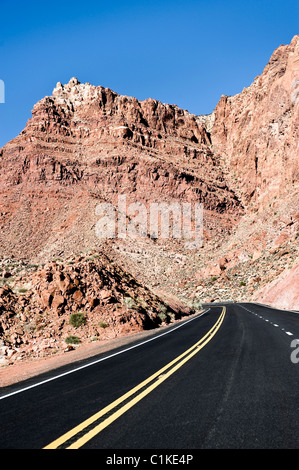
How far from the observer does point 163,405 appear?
5.03m

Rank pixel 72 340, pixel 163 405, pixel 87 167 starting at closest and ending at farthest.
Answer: pixel 163 405, pixel 72 340, pixel 87 167

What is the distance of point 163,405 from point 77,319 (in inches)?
508

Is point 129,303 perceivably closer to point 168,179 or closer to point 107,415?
point 107,415

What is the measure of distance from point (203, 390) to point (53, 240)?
2765 inches

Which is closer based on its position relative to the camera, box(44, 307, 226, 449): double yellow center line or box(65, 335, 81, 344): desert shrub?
box(44, 307, 226, 449): double yellow center line

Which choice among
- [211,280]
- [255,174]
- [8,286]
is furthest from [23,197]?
[8,286]

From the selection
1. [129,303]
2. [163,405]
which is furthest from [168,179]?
[163,405]

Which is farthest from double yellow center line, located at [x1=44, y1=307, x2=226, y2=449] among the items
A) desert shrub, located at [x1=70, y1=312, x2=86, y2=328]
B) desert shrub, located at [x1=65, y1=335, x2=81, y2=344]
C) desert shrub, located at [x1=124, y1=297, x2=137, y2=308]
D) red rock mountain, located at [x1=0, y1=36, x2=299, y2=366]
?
red rock mountain, located at [x1=0, y1=36, x2=299, y2=366]

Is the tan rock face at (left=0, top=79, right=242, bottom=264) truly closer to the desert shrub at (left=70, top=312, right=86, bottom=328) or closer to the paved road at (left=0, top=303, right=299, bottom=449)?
the desert shrub at (left=70, top=312, right=86, bottom=328)

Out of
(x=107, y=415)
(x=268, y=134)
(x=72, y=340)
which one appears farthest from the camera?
(x=268, y=134)

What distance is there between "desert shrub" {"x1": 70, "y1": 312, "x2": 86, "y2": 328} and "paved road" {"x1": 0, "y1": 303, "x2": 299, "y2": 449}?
27.5 ft

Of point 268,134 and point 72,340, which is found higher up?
point 268,134

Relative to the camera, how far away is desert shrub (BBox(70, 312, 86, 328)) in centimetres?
1691

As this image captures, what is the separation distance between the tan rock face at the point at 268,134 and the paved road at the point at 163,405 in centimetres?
6407
